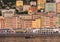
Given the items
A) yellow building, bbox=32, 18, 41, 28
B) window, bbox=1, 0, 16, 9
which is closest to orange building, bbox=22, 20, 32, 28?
yellow building, bbox=32, 18, 41, 28

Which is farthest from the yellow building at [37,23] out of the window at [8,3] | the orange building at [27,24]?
the window at [8,3]

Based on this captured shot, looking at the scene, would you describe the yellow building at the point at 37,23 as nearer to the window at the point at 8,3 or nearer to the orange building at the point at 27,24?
the orange building at the point at 27,24

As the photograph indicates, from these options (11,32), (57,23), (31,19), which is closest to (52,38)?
(57,23)

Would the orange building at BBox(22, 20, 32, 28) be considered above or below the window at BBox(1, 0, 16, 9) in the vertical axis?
below

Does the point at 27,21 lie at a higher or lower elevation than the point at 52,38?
higher

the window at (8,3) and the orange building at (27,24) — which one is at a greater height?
the window at (8,3)

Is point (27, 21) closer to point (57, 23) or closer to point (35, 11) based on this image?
point (35, 11)

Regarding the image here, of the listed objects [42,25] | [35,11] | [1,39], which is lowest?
[1,39]

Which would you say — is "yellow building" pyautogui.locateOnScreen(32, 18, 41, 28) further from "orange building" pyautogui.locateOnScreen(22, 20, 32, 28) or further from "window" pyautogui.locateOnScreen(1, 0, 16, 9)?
"window" pyautogui.locateOnScreen(1, 0, 16, 9)

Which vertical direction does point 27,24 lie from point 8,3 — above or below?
below

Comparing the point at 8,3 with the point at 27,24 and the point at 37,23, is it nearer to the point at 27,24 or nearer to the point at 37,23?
the point at 27,24

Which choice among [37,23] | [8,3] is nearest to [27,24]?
[37,23]
